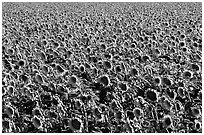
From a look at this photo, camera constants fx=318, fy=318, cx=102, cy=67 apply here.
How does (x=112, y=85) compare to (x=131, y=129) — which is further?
(x=112, y=85)

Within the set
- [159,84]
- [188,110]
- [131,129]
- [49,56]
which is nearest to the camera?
[131,129]

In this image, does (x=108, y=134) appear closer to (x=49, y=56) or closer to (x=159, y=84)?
(x=159, y=84)

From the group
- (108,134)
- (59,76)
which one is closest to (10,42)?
(59,76)

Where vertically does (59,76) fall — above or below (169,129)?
above

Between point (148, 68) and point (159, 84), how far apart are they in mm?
1056

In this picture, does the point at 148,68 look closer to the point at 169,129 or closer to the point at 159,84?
the point at 159,84

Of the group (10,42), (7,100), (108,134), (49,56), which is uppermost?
(10,42)

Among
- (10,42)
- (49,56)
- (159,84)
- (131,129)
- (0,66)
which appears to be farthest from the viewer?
(10,42)

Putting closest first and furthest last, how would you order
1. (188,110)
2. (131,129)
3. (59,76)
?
(131,129) < (188,110) < (59,76)

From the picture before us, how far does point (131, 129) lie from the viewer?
15.4 feet

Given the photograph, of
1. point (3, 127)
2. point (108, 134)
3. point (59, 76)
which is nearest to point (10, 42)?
point (59, 76)

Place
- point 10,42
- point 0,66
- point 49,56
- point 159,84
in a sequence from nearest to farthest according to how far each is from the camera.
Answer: point 159,84 → point 0,66 → point 49,56 → point 10,42

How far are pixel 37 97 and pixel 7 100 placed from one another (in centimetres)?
53

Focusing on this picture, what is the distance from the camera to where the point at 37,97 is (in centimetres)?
574
